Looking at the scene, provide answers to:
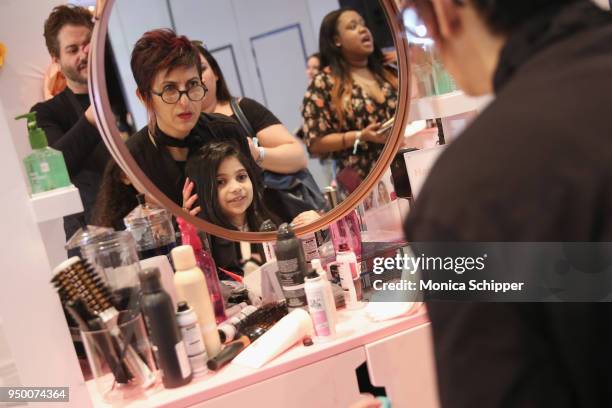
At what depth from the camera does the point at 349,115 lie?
126cm

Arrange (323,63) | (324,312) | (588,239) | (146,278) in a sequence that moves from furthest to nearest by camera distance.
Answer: (323,63) → (324,312) → (146,278) → (588,239)

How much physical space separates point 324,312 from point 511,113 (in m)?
0.67

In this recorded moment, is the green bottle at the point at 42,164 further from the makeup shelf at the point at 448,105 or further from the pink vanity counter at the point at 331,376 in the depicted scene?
the makeup shelf at the point at 448,105

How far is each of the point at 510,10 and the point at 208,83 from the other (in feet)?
2.32

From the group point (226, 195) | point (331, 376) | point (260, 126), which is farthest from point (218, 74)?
point (331, 376)

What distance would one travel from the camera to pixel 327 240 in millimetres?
1310

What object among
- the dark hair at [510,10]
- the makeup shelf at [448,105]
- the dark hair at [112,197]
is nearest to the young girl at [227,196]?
the dark hair at [112,197]

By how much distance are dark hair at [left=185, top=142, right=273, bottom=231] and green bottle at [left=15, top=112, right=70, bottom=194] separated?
231mm

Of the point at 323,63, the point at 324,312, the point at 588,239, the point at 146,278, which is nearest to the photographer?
the point at 588,239

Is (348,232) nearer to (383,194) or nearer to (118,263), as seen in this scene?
(383,194)

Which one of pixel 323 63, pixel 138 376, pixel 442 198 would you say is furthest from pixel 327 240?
pixel 442 198

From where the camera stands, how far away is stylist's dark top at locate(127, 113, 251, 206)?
1.13 meters

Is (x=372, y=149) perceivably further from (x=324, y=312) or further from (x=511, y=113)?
(x=511, y=113)

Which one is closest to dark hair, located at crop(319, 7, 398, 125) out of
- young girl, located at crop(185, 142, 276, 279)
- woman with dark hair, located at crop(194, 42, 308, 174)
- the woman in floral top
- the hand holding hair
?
the woman in floral top
